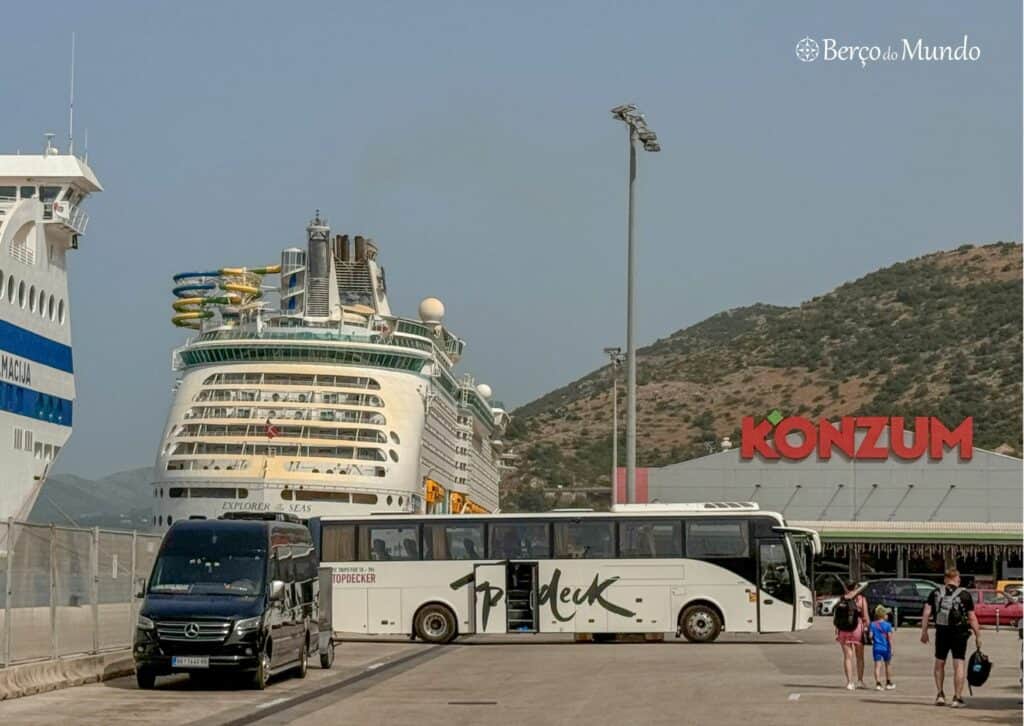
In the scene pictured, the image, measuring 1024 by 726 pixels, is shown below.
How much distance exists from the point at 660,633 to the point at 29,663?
1822 cm

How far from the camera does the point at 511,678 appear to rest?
934 inches

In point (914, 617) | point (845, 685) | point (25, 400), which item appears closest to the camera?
point (845, 685)

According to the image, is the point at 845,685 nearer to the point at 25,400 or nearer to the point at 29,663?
the point at 29,663

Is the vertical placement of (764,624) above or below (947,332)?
below

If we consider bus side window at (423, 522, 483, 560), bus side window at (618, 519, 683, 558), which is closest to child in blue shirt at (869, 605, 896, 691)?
bus side window at (618, 519, 683, 558)

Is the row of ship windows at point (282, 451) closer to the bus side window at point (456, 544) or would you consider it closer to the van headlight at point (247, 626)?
the bus side window at point (456, 544)

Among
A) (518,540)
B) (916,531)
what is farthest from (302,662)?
(916,531)

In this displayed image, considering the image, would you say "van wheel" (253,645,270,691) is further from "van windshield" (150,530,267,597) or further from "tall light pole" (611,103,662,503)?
"tall light pole" (611,103,662,503)

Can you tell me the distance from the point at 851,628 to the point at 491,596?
1468cm

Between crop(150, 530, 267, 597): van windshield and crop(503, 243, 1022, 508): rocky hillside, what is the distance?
9552 centimetres

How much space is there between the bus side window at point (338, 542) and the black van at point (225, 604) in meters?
12.5

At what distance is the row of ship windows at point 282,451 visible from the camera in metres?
59.7

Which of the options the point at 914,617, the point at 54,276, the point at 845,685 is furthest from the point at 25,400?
the point at 845,685

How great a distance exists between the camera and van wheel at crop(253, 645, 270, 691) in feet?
67.7
